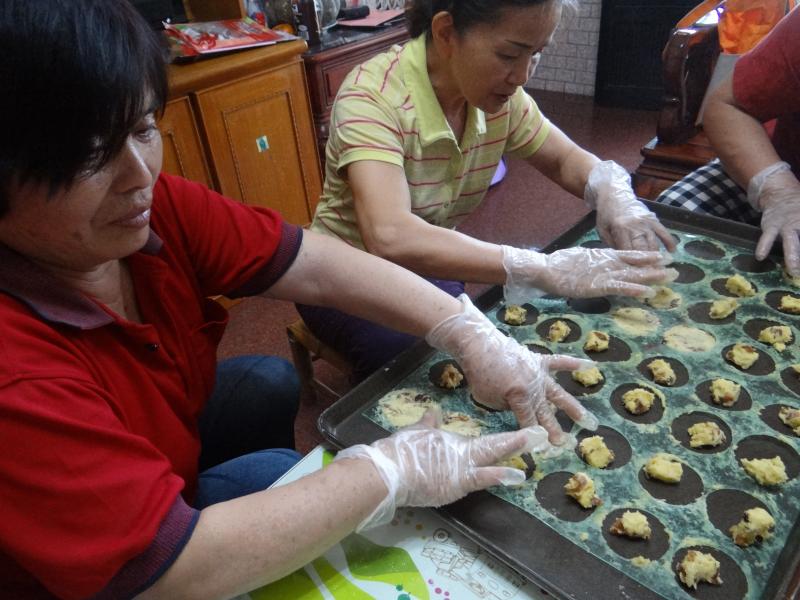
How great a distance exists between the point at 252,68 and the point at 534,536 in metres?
2.20

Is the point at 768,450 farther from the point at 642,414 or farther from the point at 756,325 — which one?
the point at 756,325

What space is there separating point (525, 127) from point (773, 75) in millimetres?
678

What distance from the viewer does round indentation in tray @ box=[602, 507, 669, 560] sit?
2.56 ft

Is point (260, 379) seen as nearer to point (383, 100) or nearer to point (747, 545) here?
point (383, 100)

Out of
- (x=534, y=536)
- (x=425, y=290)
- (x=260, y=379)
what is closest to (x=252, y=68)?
(x=260, y=379)

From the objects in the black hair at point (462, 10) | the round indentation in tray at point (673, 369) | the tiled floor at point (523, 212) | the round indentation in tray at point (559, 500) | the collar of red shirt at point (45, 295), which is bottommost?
the tiled floor at point (523, 212)

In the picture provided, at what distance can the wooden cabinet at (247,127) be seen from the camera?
88.2 inches

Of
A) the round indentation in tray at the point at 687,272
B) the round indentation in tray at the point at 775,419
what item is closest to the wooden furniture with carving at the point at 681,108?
the round indentation in tray at the point at 687,272

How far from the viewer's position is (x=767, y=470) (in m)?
0.86

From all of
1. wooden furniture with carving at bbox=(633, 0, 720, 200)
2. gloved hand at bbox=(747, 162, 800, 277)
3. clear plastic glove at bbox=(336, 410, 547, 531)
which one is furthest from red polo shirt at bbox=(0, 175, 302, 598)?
wooden furniture with carving at bbox=(633, 0, 720, 200)

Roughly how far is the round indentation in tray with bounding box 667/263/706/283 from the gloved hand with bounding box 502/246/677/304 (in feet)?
0.13

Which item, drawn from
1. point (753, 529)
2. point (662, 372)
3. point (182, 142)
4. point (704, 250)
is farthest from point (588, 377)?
point (182, 142)

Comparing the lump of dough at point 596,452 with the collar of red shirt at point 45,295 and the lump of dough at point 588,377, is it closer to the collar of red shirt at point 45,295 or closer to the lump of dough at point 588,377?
the lump of dough at point 588,377

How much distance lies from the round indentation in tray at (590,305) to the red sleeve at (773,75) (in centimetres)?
84
